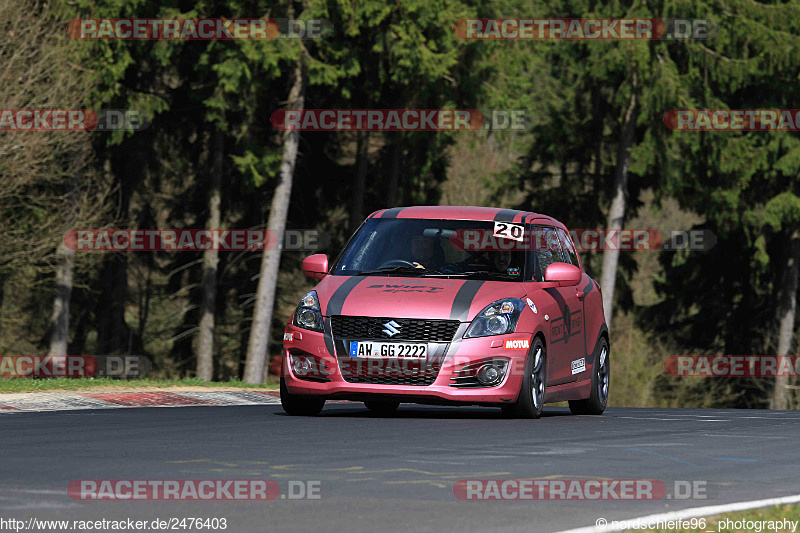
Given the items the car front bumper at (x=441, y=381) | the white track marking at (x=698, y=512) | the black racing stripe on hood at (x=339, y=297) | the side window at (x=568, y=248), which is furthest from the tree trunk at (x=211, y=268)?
the white track marking at (x=698, y=512)

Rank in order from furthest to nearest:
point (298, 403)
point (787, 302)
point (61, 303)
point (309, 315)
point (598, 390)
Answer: point (787, 302)
point (61, 303)
point (598, 390)
point (298, 403)
point (309, 315)

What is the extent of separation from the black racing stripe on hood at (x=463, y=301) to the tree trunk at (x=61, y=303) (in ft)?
74.5

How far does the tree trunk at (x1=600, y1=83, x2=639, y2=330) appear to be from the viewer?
3747 centimetres

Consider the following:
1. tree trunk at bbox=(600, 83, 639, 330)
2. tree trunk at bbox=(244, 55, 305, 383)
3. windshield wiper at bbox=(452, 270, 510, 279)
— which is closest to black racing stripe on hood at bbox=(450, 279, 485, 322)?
windshield wiper at bbox=(452, 270, 510, 279)

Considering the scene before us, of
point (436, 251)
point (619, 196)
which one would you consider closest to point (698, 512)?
point (436, 251)

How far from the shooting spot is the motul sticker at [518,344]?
44.5ft

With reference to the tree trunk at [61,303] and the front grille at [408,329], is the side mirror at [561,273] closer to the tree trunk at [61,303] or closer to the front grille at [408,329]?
the front grille at [408,329]

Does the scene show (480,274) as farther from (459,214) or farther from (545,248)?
(545,248)

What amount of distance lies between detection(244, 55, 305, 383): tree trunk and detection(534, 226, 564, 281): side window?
17220 millimetres

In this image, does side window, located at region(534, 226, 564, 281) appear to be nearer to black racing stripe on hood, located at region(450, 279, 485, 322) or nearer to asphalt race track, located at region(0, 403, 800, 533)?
black racing stripe on hood, located at region(450, 279, 485, 322)

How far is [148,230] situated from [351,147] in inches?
246

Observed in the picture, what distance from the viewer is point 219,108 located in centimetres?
3384

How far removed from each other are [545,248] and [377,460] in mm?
5968

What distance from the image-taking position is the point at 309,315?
1374cm
